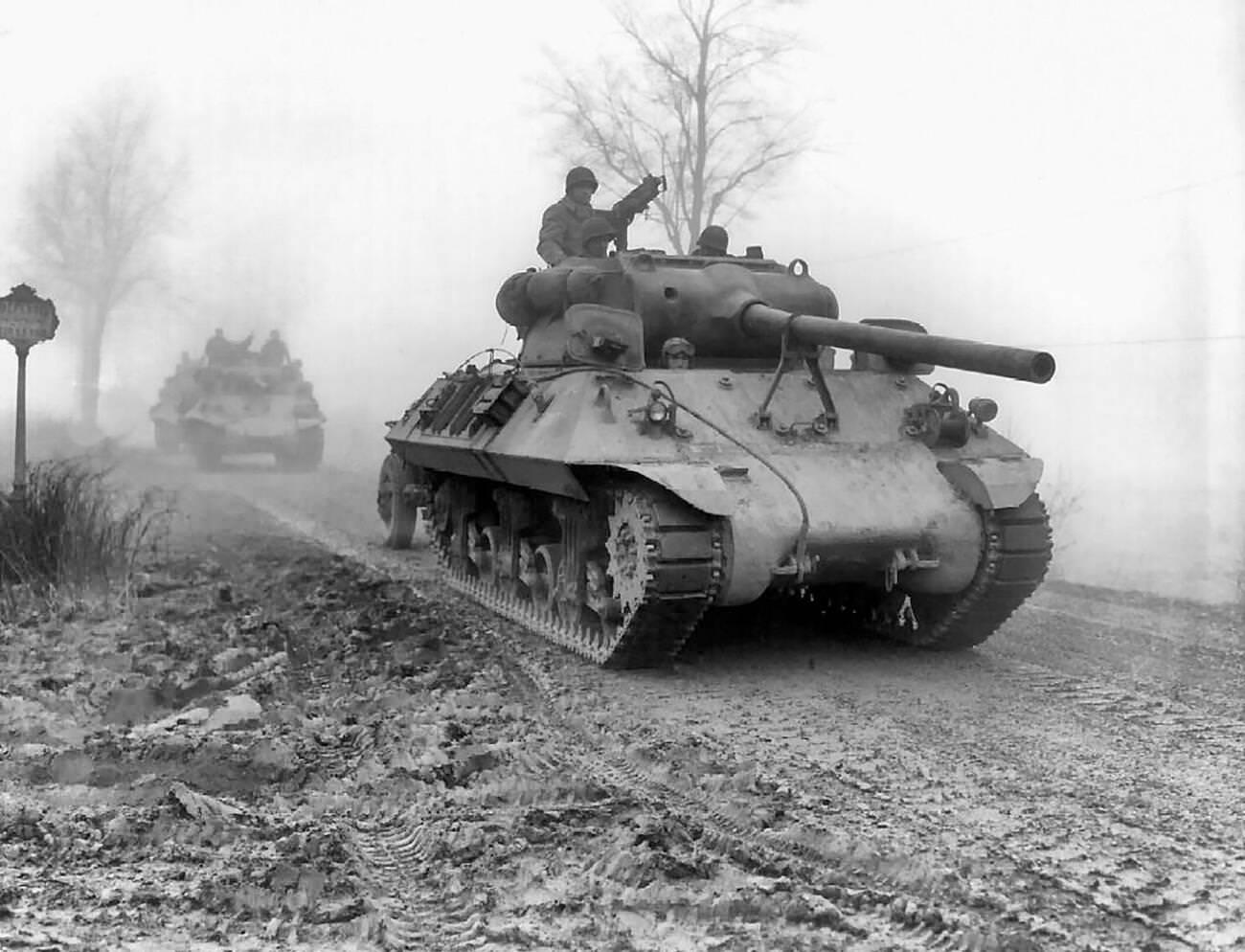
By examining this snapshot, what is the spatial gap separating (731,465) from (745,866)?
3.53m

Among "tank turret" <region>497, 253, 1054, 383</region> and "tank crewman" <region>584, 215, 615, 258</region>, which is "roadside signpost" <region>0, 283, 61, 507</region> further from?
"tank crewman" <region>584, 215, 615, 258</region>

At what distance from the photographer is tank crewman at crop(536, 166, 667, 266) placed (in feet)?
36.0

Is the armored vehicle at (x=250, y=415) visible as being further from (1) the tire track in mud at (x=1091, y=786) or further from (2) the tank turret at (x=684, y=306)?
(1) the tire track in mud at (x=1091, y=786)

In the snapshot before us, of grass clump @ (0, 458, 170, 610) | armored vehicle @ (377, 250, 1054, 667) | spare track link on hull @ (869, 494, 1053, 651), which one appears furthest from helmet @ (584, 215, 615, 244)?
grass clump @ (0, 458, 170, 610)

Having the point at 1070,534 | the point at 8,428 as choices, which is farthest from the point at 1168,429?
the point at 8,428

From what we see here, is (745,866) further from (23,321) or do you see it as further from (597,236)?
(23,321)

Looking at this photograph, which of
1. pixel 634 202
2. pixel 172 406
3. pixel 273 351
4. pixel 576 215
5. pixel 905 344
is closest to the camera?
pixel 905 344

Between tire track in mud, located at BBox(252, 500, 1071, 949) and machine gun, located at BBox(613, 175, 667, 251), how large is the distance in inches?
219

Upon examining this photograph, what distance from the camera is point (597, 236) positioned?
10109 millimetres

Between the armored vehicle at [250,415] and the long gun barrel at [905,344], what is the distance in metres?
16.7

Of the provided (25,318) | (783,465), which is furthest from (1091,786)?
(25,318)

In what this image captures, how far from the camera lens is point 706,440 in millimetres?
8039

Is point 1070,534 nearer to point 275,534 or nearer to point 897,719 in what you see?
point 275,534

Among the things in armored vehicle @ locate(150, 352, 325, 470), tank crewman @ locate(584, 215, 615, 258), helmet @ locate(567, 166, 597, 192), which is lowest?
armored vehicle @ locate(150, 352, 325, 470)
